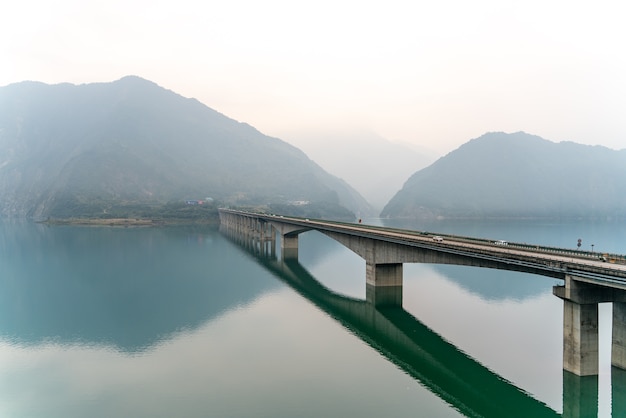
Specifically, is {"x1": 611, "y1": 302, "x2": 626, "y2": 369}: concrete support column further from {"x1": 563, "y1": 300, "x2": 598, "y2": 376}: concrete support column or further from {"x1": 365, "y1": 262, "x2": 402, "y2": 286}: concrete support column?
{"x1": 365, "y1": 262, "x2": 402, "y2": 286}: concrete support column

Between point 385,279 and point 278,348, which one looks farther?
point 385,279

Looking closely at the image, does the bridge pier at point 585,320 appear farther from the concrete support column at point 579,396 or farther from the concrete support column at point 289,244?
the concrete support column at point 289,244

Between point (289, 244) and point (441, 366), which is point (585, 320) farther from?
point (289, 244)

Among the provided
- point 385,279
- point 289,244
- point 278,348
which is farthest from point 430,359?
point 289,244

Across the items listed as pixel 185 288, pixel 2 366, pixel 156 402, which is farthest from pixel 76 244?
pixel 156 402

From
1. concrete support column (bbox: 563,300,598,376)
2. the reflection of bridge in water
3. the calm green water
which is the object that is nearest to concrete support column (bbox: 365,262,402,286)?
the reflection of bridge in water

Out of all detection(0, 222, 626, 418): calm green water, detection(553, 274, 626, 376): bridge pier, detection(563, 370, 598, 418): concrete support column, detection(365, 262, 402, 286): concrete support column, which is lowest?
detection(0, 222, 626, 418): calm green water

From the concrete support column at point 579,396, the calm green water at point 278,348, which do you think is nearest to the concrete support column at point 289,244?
the calm green water at point 278,348
